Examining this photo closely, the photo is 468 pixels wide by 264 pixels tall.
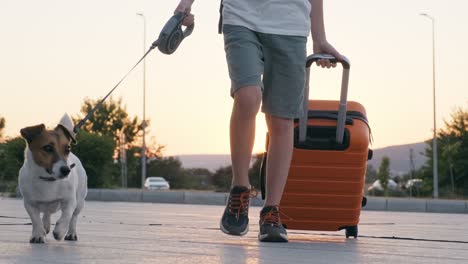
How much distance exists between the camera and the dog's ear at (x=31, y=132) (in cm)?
650

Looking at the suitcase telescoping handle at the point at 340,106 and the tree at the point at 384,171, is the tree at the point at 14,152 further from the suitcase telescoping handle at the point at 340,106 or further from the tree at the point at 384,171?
the tree at the point at 384,171

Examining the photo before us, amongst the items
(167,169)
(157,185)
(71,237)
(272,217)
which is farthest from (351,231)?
(167,169)

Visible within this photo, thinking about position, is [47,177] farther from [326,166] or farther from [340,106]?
[340,106]

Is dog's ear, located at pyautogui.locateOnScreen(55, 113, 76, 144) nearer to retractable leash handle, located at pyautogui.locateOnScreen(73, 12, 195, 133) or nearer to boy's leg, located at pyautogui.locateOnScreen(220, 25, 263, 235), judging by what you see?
retractable leash handle, located at pyautogui.locateOnScreen(73, 12, 195, 133)

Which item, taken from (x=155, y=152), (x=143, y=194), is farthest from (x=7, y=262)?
(x=155, y=152)

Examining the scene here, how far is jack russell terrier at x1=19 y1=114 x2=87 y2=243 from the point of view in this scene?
636 cm

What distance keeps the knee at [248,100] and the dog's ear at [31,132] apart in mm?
1245

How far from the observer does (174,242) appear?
6.34 meters

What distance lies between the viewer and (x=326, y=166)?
717 cm

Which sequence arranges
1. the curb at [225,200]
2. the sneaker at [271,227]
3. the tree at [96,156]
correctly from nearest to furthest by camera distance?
the sneaker at [271,227] < the curb at [225,200] < the tree at [96,156]

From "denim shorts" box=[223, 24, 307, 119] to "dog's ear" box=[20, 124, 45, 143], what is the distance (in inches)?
48.8

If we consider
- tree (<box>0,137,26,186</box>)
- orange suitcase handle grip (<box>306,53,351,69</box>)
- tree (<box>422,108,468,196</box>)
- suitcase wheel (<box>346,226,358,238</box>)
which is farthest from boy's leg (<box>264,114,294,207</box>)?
tree (<box>422,108,468,196</box>)

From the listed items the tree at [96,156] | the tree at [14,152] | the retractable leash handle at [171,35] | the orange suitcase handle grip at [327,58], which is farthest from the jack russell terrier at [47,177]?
the tree at [96,156]

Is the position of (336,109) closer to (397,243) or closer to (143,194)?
(397,243)
